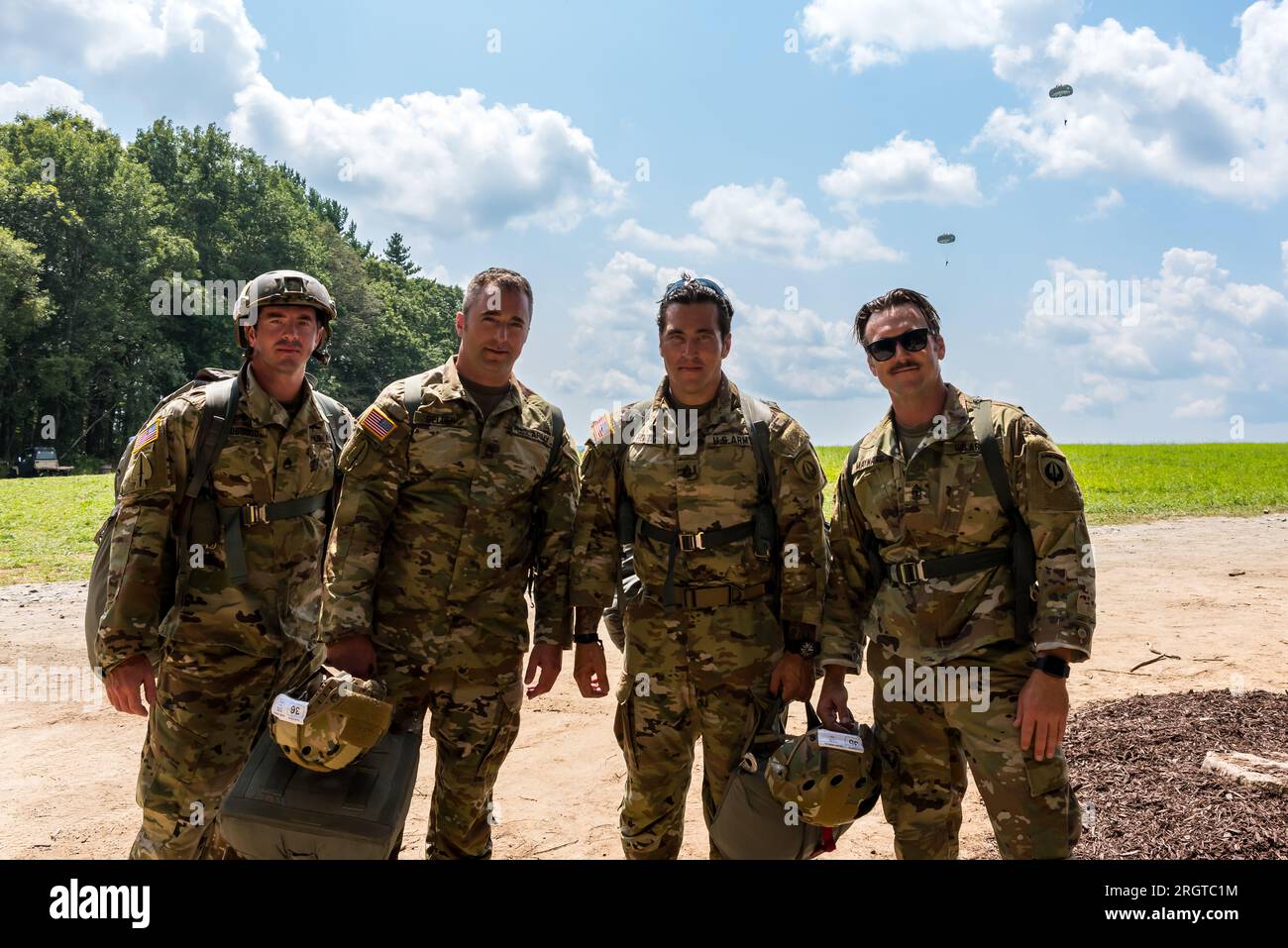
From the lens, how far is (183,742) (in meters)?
4.00

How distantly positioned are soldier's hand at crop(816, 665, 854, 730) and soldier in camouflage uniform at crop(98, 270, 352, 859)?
2474 millimetres

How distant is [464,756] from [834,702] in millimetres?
1695

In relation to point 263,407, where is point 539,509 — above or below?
below

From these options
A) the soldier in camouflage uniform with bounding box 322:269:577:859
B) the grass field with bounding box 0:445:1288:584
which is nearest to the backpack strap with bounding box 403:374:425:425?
the soldier in camouflage uniform with bounding box 322:269:577:859

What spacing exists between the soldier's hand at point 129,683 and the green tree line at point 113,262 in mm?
39971

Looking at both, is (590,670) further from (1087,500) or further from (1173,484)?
(1173,484)

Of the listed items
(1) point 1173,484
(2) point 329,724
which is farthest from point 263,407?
(1) point 1173,484

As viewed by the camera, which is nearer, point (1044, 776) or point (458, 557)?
point (1044, 776)

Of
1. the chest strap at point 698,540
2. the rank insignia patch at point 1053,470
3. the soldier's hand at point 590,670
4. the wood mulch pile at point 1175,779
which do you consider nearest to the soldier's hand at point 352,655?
the soldier's hand at point 590,670

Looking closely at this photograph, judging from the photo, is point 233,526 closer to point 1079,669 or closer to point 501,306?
point 501,306

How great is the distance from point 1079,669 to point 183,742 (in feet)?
26.4

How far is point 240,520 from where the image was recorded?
417 centimetres

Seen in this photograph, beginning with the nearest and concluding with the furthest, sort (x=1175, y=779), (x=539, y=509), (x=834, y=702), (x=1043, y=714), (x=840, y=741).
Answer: (x=1043, y=714)
(x=840, y=741)
(x=834, y=702)
(x=539, y=509)
(x=1175, y=779)

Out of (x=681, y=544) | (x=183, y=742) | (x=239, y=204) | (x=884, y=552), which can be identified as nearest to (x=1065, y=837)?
(x=884, y=552)
